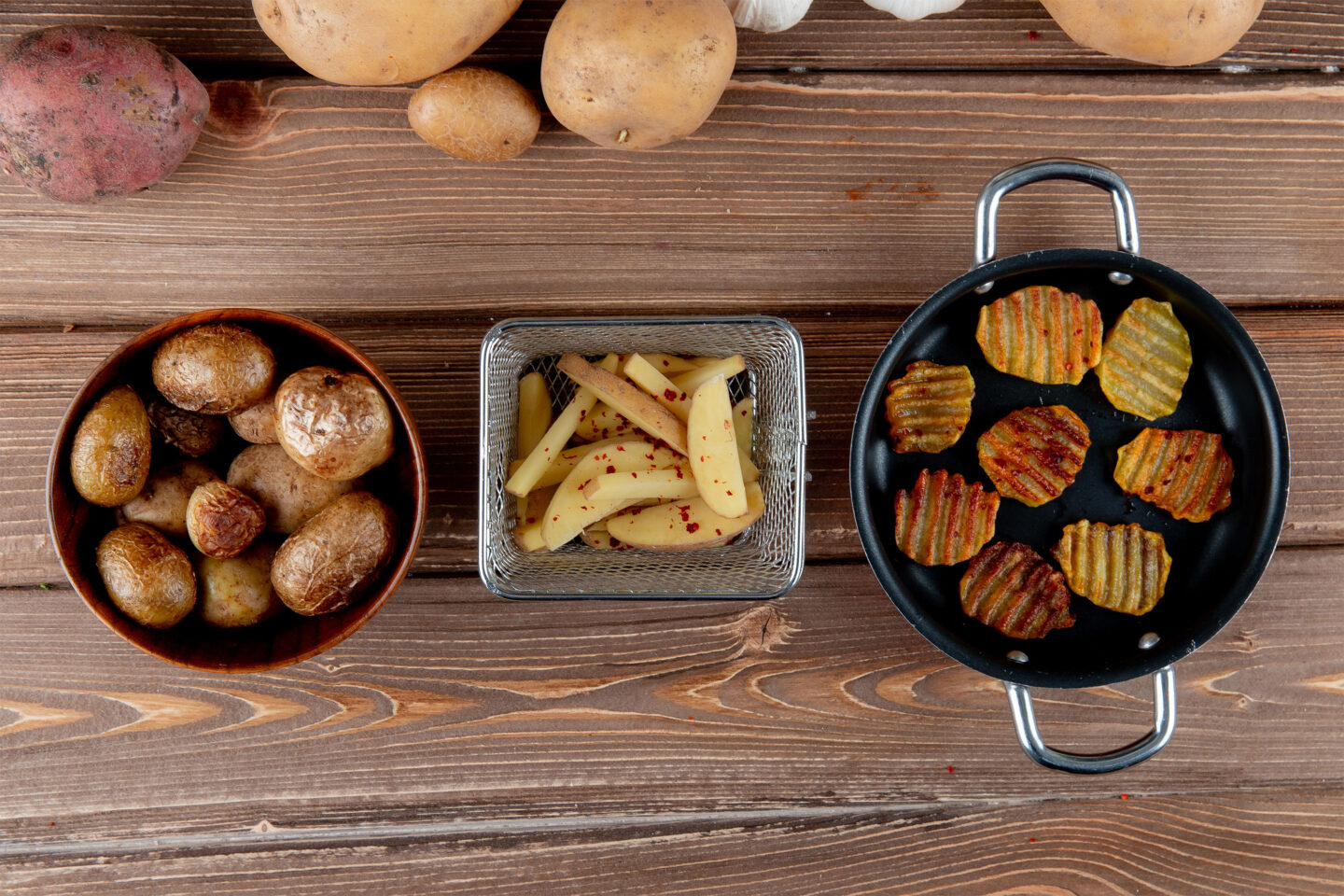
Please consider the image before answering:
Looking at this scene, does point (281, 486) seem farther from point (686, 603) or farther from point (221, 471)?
point (686, 603)

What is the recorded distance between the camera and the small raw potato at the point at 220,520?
762 mm

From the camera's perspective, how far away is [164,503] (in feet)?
2.69

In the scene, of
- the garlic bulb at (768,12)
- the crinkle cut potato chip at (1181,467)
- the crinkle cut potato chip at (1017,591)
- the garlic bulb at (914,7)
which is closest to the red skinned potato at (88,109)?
the garlic bulb at (768,12)

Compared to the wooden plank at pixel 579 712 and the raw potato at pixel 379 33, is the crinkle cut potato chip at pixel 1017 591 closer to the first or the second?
the wooden plank at pixel 579 712

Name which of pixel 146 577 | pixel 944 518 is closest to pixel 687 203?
pixel 944 518

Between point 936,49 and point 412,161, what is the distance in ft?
2.04

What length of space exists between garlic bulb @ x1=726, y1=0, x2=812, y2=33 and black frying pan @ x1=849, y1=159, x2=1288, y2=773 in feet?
0.99

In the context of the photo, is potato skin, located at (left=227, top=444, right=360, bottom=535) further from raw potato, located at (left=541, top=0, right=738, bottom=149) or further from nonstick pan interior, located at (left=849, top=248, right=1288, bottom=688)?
nonstick pan interior, located at (left=849, top=248, right=1288, bottom=688)

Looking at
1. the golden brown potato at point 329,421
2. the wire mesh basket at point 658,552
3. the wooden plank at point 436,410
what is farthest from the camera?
the wooden plank at point 436,410

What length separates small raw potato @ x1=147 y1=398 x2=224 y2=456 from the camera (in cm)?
83

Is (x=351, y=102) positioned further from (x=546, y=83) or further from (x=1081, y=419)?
(x=1081, y=419)

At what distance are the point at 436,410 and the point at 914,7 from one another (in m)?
0.70

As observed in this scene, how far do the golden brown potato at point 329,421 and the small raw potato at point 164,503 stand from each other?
134 millimetres

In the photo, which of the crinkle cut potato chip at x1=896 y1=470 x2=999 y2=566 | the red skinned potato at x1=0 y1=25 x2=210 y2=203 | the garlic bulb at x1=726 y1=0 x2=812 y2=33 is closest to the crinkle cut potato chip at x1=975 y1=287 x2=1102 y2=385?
the crinkle cut potato chip at x1=896 y1=470 x2=999 y2=566
